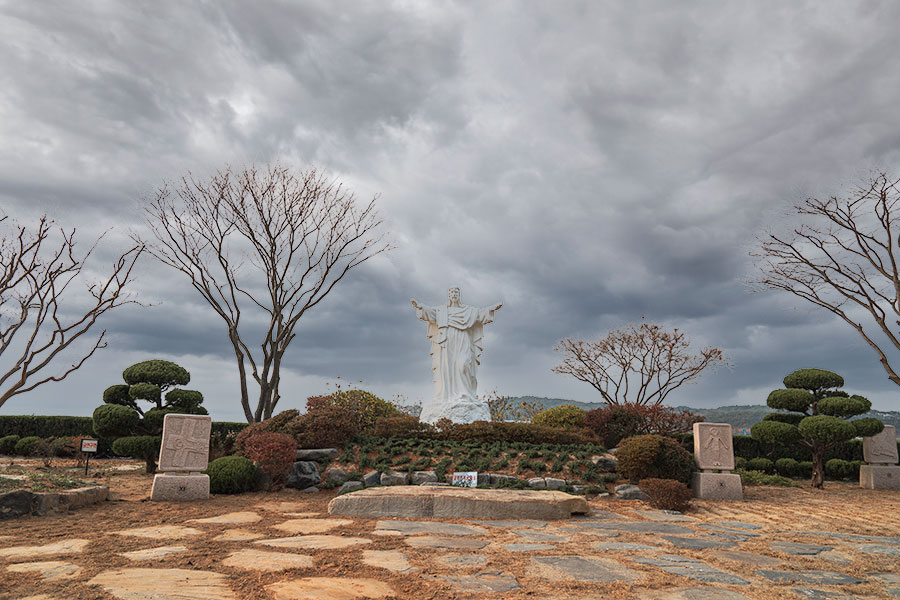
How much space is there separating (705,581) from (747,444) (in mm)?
14964

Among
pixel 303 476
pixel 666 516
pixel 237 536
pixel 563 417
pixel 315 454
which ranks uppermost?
pixel 563 417

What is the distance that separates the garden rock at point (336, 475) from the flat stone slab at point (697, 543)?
244 inches

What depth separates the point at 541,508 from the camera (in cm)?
766

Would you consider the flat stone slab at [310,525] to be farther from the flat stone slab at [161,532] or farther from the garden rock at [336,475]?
the garden rock at [336,475]

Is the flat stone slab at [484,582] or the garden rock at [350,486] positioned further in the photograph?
the garden rock at [350,486]

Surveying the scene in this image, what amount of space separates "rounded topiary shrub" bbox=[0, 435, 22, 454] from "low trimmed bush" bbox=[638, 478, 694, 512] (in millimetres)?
19890

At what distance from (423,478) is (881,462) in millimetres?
12105

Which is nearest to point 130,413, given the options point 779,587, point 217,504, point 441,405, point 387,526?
point 217,504

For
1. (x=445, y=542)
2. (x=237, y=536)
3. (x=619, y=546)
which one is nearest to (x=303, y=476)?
(x=237, y=536)

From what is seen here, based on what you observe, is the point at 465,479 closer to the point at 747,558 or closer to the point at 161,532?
the point at 161,532

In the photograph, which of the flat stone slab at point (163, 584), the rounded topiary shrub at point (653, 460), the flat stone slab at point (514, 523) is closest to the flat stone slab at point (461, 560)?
the flat stone slab at point (163, 584)

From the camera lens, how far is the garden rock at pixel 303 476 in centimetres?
1060

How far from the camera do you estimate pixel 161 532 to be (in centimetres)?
612

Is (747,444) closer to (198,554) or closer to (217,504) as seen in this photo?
(217,504)
